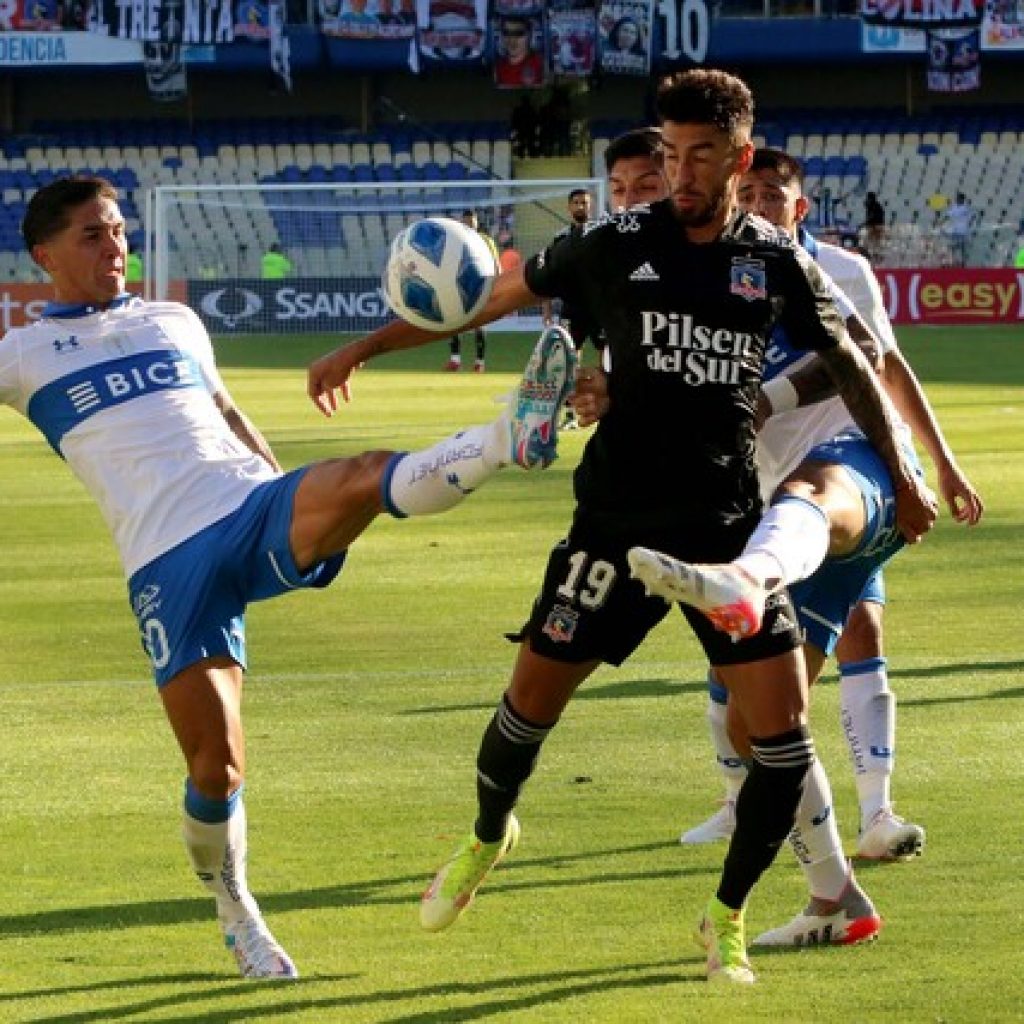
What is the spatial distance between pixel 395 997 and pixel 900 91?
5324 cm

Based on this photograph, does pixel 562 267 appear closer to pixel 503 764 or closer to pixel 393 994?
pixel 503 764

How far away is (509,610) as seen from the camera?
13766mm

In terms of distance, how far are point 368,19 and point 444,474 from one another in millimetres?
47410

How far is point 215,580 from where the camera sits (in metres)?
6.51

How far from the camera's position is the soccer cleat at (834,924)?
22.0ft

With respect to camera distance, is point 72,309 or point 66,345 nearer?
point 66,345

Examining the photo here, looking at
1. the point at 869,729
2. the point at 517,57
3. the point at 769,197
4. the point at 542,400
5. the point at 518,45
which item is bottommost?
the point at 517,57

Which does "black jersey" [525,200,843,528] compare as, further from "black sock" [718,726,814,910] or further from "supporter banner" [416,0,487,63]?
"supporter banner" [416,0,487,63]

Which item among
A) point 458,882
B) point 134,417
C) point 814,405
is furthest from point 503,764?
point 814,405

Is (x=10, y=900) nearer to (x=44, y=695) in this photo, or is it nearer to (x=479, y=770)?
(x=479, y=770)

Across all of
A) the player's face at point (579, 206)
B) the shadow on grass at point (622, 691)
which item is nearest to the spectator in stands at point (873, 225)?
the player's face at point (579, 206)

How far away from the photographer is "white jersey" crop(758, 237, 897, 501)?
7.43 m

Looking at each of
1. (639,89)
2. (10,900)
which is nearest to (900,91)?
(639,89)

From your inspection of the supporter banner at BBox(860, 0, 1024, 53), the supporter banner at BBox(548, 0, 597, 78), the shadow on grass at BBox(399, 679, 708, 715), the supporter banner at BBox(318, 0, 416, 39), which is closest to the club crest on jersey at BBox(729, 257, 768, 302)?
the shadow on grass at BBox(399, 679, 708, 715)
